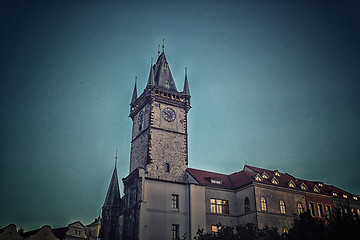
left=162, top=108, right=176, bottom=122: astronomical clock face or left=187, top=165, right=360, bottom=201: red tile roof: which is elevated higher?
left=162, top=108, right=176, bottom=122: astronomical clock face

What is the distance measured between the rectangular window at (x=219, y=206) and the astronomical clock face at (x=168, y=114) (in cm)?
1310

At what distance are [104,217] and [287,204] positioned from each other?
25361 mm

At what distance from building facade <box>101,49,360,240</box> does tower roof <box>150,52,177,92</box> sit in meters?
0.24

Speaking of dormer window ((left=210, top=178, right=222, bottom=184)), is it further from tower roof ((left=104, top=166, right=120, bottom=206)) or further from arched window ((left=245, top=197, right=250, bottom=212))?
tower roof ((left=104, top=166, right=120, bottom=206))

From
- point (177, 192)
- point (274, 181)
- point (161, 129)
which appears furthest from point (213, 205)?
point (161, 129)

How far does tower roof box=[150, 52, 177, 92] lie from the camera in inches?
2035

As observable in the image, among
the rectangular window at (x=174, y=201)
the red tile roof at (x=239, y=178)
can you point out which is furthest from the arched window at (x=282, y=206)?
the rectangular window at (x=174, y=201)

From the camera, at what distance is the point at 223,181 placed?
4759cm

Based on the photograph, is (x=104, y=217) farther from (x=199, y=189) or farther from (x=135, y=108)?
(x=135, y=108)

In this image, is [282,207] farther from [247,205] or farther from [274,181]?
[247,205]

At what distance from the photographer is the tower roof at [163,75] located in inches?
2035

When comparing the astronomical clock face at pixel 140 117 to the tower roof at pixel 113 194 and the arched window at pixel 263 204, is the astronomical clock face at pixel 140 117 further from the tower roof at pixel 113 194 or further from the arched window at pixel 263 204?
the arched window at pixel 263 204

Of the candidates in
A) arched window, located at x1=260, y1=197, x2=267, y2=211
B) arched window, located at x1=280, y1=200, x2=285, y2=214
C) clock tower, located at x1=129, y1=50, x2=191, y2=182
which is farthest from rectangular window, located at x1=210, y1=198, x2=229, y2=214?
arched window, located at x1=280, y1=200, x2=285, y2=214

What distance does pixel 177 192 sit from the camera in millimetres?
42219
